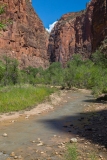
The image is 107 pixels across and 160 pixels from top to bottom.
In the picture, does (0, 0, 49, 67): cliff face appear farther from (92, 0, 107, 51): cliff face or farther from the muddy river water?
the muddy river water

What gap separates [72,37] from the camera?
486 feet

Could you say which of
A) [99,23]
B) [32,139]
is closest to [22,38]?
[99,23]

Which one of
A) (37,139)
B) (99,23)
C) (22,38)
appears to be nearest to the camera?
(37,139)

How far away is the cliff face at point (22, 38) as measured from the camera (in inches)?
3780

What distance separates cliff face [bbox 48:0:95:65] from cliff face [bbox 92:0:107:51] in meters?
59.6

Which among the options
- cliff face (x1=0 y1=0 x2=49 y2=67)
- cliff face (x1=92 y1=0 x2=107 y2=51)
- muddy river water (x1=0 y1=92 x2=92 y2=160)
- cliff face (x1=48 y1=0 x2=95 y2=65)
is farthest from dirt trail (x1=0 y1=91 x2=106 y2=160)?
cliff face (x1=48 y1=0 x2=95 y2=65)

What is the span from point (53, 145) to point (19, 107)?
919 cm

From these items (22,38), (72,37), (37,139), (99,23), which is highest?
(72,37)

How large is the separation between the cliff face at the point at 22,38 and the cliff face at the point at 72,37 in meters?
20.5

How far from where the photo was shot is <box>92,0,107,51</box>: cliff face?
64269mm

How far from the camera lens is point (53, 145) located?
26.0 ft

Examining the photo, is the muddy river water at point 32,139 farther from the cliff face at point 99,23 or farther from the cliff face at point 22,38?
the cliff face at point 22,38

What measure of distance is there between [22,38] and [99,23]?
49148 mm

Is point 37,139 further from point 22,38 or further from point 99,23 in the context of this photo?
point 22,38
